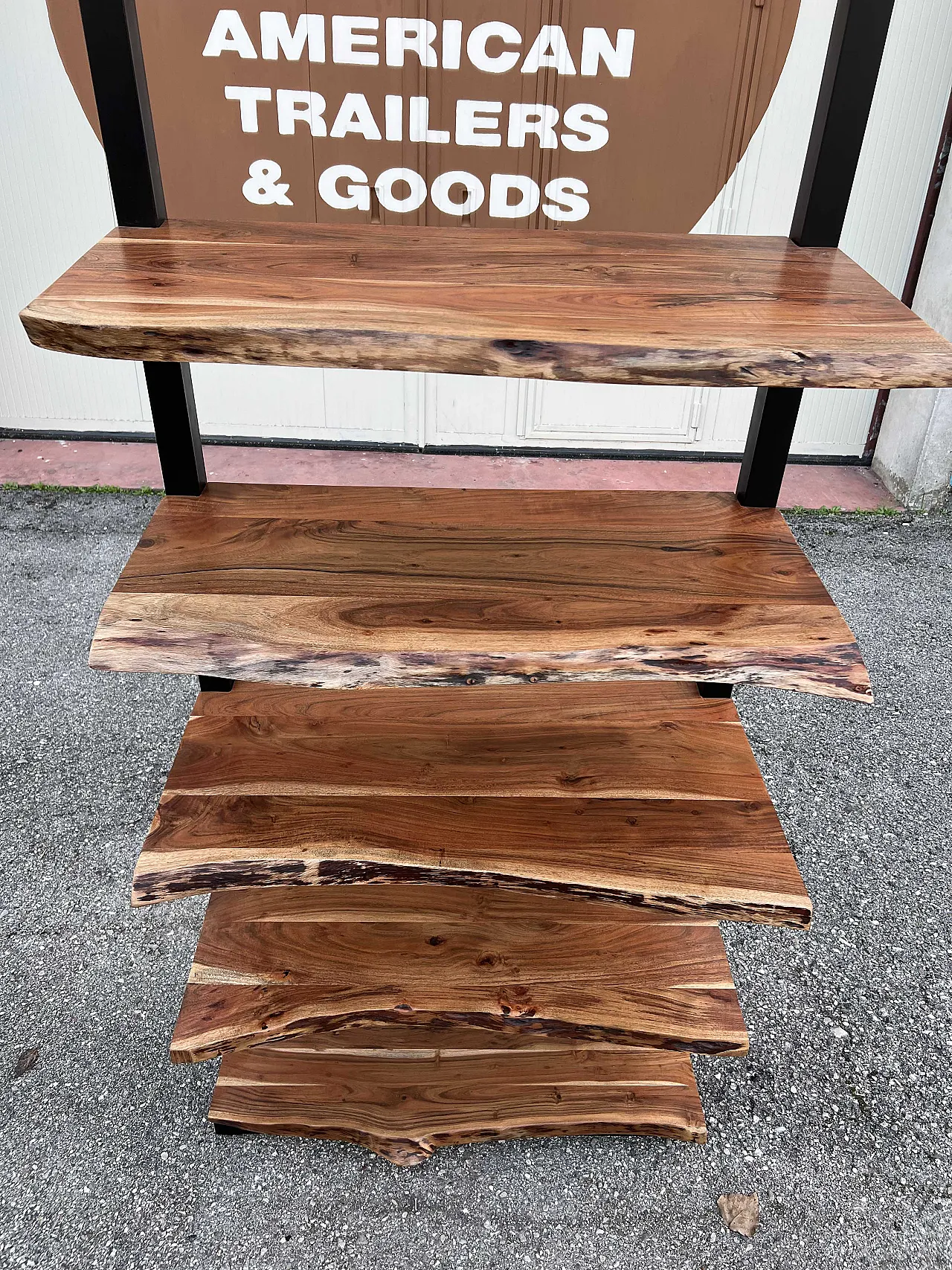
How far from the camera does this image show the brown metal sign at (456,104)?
10.8 ft

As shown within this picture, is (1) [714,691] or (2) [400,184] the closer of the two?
(1) [714,691]

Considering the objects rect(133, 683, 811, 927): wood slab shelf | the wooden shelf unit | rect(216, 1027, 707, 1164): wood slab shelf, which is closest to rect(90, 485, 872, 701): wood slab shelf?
the wooden shelf unit

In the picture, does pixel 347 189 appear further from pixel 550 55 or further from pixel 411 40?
pixel 550 55

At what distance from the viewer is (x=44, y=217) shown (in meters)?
3.78

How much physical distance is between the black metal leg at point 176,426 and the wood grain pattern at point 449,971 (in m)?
0.75

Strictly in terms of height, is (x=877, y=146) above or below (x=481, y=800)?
above

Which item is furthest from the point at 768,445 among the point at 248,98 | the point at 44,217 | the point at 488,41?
the point at 44,217

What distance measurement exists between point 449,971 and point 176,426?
1.01m

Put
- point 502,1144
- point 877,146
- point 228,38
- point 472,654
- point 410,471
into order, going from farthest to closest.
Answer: point 410,471 < point 877,146 < point 228,38 < point 502,1144 < point 472,654

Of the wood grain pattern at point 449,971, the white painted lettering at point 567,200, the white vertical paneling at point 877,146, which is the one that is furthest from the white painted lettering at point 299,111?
the wood grain pattern at point 449,971

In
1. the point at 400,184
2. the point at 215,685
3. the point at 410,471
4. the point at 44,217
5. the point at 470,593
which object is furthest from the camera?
the point at 410,471

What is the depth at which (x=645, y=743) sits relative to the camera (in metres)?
1.67

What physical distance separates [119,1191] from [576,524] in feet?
4.79

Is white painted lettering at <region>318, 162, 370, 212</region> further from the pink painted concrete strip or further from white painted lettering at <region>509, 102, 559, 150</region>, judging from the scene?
the pink painted concrete strip
